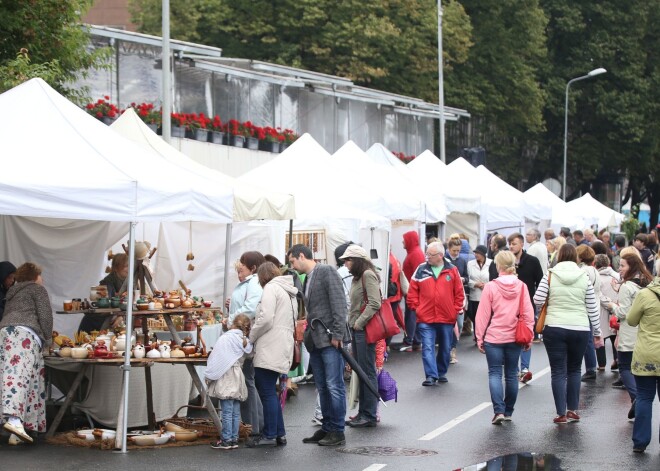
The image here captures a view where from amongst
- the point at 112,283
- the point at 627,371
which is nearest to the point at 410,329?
the point at 627,371

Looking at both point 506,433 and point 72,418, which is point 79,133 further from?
point 506,433

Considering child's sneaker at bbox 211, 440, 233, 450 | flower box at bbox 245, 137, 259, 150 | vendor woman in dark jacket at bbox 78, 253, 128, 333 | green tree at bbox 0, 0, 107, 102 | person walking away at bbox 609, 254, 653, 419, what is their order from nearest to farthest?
child's sneaker at bbox 211, 440, 233, 450
person walking away at bbox 609, 254, 653, 419
vendor woman in dark jacket at bbox 78, 253, 128, 333
green tree at bbox 0, 0, 107, 102
flower box at bbox 245, 137, 259, 150

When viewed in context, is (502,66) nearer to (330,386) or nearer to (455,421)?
(455,421)

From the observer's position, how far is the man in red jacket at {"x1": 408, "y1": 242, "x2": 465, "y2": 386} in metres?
16.4

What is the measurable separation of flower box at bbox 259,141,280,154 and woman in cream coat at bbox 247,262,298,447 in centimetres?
2055

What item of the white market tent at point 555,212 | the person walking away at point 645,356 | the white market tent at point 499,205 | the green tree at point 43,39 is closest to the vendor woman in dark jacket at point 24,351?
the green tree at point 43,39

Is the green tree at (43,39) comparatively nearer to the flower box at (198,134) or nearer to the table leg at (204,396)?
the table leg at (204,396)

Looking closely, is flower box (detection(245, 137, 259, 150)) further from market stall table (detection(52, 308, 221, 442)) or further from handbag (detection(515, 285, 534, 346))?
handbag (detection(515, 285, 534, 346))

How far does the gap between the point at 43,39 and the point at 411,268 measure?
7347 millimetres

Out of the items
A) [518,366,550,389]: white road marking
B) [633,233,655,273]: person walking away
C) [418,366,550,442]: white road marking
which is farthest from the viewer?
[633,233,655,273]: person walking away

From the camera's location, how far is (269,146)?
32719mm

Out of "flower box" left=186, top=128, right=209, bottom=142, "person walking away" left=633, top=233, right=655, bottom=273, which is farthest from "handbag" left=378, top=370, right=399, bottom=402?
"flower box" left=186, top=128, right=209, bottom=142

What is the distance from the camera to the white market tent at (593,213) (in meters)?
46.1

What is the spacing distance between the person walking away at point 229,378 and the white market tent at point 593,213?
34615 mm
